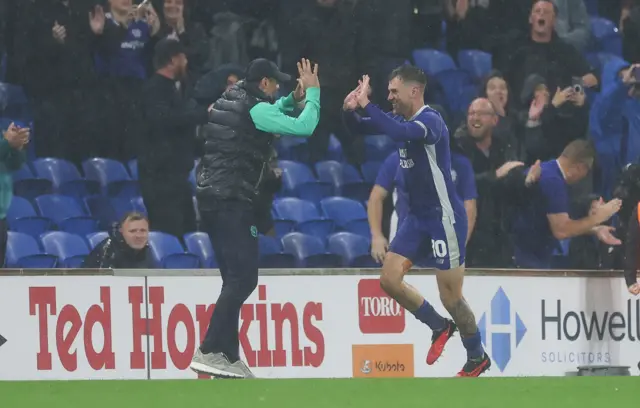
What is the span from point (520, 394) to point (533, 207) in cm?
510

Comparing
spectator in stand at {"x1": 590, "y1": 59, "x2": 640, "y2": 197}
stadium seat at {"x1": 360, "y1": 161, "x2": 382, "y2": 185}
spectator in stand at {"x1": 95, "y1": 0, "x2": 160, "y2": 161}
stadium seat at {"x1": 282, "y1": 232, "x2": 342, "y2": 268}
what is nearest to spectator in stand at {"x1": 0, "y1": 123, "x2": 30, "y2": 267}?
spectator in stand at {"x1": 95, "y1": 0, "x2": 160, "y2": 161}

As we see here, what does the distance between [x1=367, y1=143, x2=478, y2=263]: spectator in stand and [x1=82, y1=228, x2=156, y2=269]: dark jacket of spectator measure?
1881 millimetres

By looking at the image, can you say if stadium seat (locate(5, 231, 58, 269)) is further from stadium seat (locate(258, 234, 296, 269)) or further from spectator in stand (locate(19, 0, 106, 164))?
stadium seat (locate(258, 234, 296, 269))

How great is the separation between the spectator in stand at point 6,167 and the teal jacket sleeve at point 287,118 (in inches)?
117

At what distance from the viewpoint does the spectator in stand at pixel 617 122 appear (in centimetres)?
1473

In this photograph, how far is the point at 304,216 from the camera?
46.3 ft

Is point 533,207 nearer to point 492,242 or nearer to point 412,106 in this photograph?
point 492,242

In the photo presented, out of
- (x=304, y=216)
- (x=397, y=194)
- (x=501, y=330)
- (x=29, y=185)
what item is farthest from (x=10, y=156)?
(x=501, y=330)

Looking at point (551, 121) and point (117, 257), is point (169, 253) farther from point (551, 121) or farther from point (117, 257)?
point (551, 121)

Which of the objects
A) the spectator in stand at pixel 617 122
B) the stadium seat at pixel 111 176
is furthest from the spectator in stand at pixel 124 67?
the spectator in stand at pixel 617 122

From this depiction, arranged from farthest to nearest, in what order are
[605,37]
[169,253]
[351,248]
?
[605,37] < [351,248] < [169,253]

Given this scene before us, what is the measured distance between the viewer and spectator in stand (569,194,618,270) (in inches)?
535

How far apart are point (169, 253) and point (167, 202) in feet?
2.11

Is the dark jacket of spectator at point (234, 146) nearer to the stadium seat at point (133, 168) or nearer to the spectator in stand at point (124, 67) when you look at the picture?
the spectator in stand at point (124, 67)
